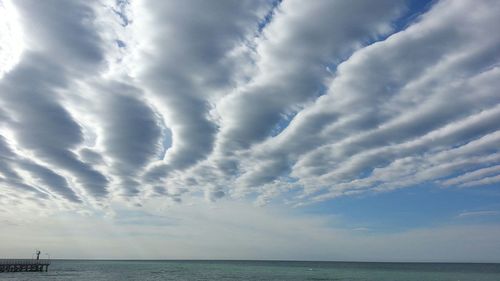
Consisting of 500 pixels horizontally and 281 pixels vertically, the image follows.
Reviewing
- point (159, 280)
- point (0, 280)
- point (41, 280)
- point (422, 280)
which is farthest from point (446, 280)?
point (0, 280)

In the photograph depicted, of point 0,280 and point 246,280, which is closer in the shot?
point 0,280

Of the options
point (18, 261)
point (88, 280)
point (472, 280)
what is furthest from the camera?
point (18, 261)

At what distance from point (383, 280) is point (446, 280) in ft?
56.4

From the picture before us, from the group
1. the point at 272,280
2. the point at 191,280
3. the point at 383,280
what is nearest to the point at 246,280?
the point at 272,280

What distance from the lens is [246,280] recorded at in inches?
3159

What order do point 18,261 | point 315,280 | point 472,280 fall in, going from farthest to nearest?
point 18,261, point 472,280, point 315,280

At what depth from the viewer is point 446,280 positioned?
87.1 metres

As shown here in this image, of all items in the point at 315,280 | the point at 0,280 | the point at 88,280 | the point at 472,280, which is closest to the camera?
the point at 0,280

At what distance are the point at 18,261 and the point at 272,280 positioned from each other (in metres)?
75.0

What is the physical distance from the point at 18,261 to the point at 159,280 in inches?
2047

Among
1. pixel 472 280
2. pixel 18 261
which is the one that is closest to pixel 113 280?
pixel 18 261

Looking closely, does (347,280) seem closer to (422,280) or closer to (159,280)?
(422,280)

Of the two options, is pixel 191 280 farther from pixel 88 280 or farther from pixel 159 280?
pixel 88 280

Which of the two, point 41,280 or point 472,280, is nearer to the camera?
point 41,280
